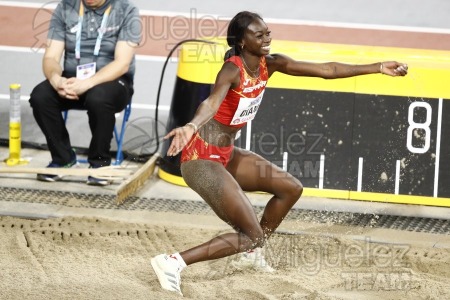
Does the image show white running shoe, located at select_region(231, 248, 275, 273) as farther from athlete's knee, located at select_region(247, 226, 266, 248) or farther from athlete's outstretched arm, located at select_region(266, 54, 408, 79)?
athlete's outstretched arm, located at select_region(266, 54, 408, 79)

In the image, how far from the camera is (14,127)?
855 cm

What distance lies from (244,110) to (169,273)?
1112mm

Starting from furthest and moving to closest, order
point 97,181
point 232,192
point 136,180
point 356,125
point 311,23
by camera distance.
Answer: point 311,23, point 97,181, point 136,180, point 356,125, point 232,192

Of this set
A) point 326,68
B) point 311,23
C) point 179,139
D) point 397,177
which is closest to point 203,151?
point 179,139

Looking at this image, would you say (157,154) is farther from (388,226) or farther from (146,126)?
(388,226)

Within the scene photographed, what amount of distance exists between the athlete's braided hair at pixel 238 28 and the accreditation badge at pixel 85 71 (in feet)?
8.25

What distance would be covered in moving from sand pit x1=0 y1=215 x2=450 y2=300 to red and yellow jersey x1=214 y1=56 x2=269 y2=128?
42.0 inches

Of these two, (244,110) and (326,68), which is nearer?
(244,110)

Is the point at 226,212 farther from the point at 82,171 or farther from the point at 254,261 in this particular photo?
the point at 82,171

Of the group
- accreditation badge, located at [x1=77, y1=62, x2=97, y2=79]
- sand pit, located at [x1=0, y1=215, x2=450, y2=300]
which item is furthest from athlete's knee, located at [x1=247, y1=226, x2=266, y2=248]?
accreditation badge, located at [x1=77, y1=62, x2=97, y2=79]

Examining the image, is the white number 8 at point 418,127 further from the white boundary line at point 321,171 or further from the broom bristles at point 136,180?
the broom bristles at point 136,180

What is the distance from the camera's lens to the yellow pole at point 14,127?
8531 mm

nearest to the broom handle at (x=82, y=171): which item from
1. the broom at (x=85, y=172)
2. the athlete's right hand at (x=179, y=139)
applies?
the broom at (x=85, y=172)

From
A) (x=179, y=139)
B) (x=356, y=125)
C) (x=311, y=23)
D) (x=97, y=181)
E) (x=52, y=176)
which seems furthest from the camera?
(x=311, y=23)
